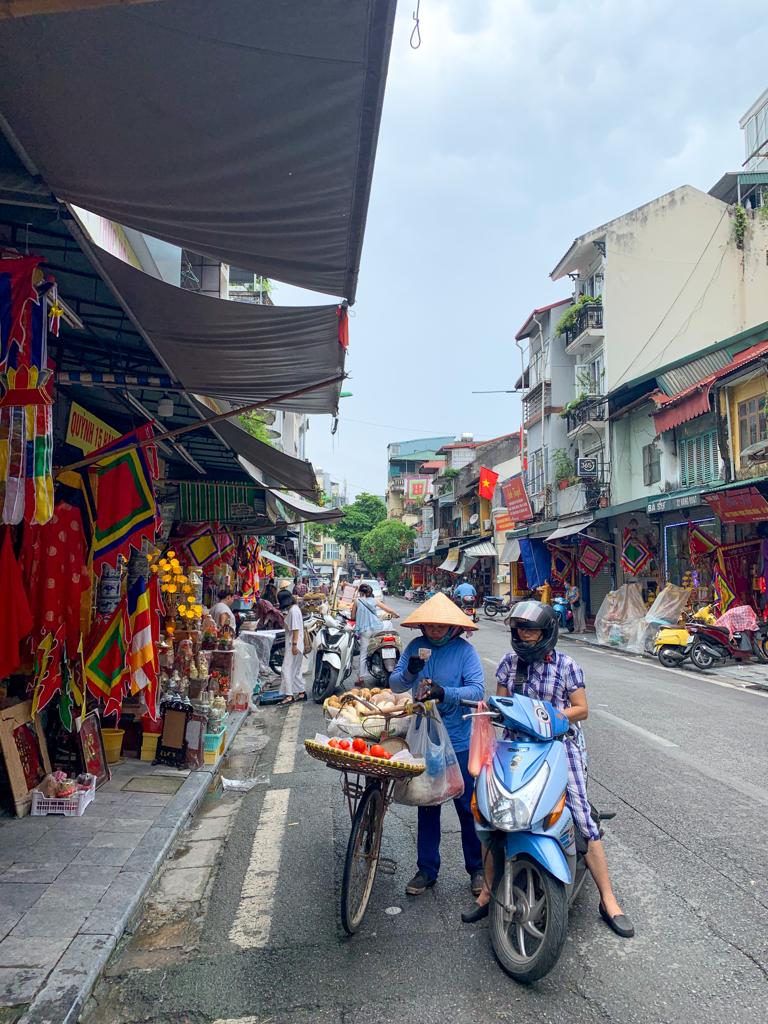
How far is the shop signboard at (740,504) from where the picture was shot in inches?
566

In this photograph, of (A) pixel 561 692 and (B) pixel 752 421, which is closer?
(A) pixel 561 692

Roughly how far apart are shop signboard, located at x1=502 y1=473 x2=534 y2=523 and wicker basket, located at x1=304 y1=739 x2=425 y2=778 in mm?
26974

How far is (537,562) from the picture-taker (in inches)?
1151

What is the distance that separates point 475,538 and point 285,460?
119 ft

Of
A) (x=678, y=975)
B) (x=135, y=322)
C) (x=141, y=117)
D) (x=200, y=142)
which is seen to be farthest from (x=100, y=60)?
(x=678, y=975)

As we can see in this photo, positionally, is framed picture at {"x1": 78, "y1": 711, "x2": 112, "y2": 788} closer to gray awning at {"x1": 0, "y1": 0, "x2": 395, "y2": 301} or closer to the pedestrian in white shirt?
gray awning at {"x1": 0, "y1": 0, "x2": 395, "y2": 301}

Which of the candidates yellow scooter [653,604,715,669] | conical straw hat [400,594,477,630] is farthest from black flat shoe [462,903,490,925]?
yellow scooter [653,604,715,669]

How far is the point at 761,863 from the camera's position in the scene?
434 centimetres

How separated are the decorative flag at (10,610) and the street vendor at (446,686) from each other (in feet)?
8.43

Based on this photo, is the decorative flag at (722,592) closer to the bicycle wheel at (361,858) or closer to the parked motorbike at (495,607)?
the bicycle wheel at (361,858)

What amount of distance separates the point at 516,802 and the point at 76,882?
2.55 meters

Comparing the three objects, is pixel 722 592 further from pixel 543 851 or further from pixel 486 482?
pixel 486 482

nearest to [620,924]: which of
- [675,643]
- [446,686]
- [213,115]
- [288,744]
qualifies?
[446,686]

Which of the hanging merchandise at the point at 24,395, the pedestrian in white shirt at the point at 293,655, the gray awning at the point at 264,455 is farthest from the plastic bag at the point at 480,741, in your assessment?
the pedestrian in white shirt at the point at 293,655
